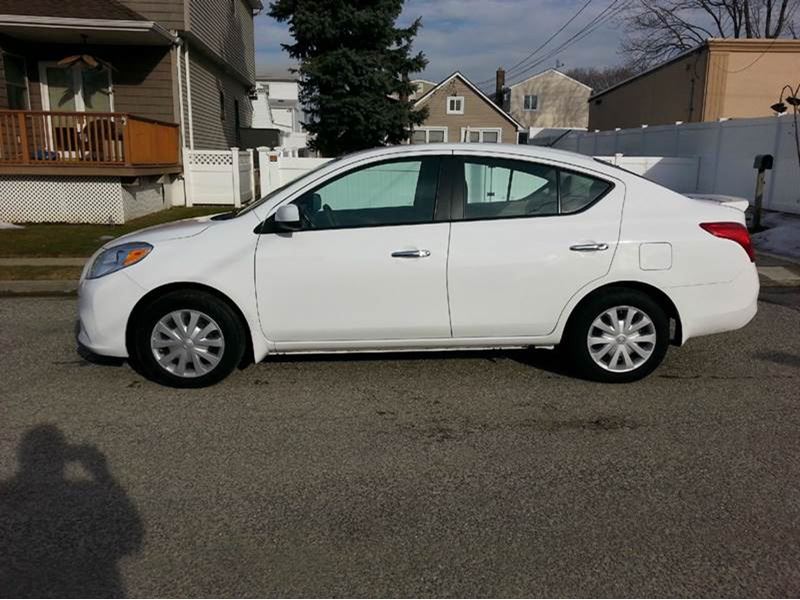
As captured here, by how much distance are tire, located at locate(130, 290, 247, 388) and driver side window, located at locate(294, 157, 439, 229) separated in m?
0.87

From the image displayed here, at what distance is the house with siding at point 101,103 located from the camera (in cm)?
1316

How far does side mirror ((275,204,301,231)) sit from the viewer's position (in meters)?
→ 4.55

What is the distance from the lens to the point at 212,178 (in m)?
17.7

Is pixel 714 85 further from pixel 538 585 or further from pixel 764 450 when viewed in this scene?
pixel 538 585

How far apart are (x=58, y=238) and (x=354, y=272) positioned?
8621mm

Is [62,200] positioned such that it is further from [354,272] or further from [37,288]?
[354,272]

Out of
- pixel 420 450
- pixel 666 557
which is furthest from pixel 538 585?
pixel 420 450

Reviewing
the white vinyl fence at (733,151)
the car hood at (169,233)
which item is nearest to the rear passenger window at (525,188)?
the car hood at (169,233)

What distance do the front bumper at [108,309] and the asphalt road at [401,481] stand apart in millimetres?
355

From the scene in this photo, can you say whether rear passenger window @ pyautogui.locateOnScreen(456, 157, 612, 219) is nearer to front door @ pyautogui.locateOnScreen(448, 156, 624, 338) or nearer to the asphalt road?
front door @ pyautogui.locateOnScreen(448, 156, 624, 338)

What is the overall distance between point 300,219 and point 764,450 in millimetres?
3210

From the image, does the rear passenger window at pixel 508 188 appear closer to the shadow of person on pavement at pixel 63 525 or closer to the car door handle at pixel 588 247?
the car door handle at pixel 588 247

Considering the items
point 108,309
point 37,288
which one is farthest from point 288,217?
point 37,288

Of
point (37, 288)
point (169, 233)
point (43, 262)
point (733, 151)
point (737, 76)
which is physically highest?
point (737, 76)
